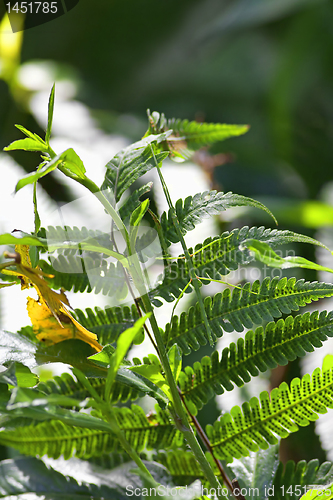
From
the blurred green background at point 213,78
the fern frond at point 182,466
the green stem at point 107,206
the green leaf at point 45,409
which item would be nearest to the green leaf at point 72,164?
the green stem at point 107,206

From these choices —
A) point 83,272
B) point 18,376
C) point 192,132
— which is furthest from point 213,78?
point 18,376

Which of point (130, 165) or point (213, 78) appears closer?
point (130, 165)

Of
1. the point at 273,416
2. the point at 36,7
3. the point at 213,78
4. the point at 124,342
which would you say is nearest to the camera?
the point at 124,342

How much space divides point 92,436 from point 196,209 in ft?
0.56

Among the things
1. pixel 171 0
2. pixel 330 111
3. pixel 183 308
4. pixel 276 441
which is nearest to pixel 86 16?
pixel 171 0

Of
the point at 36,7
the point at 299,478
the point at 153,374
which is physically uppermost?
the point at 36,7

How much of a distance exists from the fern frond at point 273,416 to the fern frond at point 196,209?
0.11m

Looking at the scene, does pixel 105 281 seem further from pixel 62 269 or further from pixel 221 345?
pixel 221 345

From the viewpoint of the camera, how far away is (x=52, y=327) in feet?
0.74

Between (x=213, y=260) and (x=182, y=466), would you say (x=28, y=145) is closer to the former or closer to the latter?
(x=213, y=260)

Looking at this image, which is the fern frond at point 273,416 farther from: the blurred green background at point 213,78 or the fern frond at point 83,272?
the blurred green background at point 213,78

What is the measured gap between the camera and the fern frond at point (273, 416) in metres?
0.26

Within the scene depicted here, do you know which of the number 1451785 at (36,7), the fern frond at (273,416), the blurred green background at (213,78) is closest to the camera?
the fern frond at (273,416)

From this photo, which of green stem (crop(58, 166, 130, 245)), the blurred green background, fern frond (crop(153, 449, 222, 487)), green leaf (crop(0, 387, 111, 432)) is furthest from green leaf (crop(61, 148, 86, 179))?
the blurred green background
